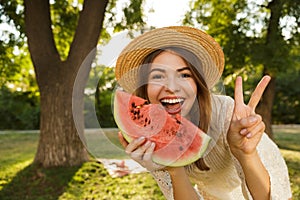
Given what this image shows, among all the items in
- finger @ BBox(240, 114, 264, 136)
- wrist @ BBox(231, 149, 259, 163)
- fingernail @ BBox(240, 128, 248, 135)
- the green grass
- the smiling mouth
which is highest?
the smiling mouth

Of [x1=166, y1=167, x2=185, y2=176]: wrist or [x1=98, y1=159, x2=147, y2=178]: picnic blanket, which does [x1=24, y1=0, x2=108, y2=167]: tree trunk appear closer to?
[x1=98, y1=159, x2=147, y2=178]: picnic blanket

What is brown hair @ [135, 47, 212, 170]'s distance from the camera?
6.70 ft

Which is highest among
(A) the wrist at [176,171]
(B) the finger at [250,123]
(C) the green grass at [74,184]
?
(B) the finger at [250,123]

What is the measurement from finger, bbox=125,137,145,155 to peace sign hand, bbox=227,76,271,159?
1.42 ft

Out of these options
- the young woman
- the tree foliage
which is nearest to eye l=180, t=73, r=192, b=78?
the young woman

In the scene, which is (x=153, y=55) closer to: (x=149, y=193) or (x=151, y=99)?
(x=151, y=99)

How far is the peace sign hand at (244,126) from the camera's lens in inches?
74.4

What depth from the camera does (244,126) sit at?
1.89 meters

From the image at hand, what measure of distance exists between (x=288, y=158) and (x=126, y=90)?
22.1ft

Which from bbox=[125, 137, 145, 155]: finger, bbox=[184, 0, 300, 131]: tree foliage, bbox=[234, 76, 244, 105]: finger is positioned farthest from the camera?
bbox=[184, 0, 300, 131]: tree foliage

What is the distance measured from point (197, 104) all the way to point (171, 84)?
252 millimetres

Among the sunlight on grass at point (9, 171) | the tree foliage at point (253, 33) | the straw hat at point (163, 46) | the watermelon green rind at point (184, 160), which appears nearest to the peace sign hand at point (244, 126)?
the watermelon green rind at point (184, 160)

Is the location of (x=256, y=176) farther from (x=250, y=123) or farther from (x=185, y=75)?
(x=185, y=75)

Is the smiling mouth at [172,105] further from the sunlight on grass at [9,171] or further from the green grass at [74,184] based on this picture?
the sunlight on grass at [9,171]
